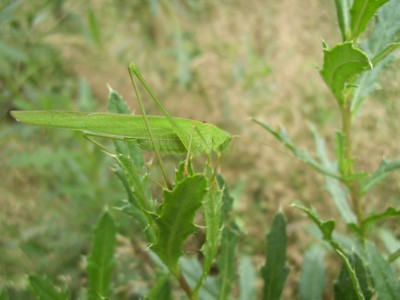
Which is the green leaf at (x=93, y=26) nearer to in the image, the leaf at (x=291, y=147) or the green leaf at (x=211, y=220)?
the leaf at (x=291, y=147)

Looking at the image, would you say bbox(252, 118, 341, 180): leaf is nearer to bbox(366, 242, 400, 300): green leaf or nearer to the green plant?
the green plant

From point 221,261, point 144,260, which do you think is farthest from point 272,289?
point 144,260

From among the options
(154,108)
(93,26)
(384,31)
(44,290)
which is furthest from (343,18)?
(154,108)

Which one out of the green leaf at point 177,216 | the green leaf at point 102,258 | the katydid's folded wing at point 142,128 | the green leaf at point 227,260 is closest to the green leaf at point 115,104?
the katydid's folded wing at point 142,128

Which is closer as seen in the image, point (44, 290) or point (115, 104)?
point (44, 290)

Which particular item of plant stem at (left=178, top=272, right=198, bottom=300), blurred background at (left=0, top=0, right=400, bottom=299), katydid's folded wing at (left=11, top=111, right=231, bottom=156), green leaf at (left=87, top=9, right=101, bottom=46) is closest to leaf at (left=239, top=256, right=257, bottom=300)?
blurred background at (left=0, top=0, right=400, bottom=299)

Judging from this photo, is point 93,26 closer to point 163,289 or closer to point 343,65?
point 163,289

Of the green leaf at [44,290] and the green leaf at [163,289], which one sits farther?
the green leaf at [163,289]
